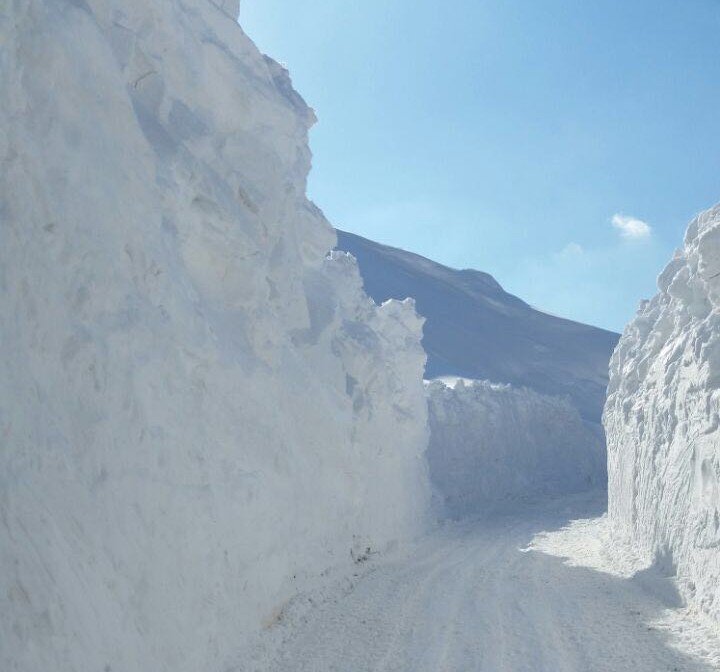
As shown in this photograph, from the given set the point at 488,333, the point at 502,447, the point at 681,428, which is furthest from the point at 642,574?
the point at 488,333

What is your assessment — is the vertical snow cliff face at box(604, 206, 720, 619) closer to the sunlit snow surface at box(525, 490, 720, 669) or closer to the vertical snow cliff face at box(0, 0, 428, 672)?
Answer: the sunlit snow surface at box(525, 490, 720, 669)

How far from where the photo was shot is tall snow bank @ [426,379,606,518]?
110 feet

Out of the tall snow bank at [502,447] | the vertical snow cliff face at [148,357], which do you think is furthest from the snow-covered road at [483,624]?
the tall snow bank at [502,447]

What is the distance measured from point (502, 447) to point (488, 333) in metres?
38.3

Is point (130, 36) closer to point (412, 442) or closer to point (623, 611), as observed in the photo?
point (623, 611)

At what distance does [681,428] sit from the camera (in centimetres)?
1291

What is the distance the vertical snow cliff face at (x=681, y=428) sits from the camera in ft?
35.3

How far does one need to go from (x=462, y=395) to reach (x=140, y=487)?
31782 millimetres

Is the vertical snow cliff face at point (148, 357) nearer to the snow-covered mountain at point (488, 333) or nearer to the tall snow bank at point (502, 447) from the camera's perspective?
the tall snow bank at point (502, 447)

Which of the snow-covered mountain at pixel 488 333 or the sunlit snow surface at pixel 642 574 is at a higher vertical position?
the snow-covered mountain at pixel 488 333

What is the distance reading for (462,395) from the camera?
124 ft

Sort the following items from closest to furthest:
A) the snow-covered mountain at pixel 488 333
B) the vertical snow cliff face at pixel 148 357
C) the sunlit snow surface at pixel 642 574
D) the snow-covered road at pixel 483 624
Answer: the vertical snow cliff face at pixel 148 357, the snow-covered road at pixel 483 624, the sunlit snow surface at pixel 642 574, the snow-covered mountain at pixel 488 333

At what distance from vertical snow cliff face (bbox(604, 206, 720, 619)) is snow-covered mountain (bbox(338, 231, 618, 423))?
3406 cm

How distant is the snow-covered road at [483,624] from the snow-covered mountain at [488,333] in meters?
37.9
